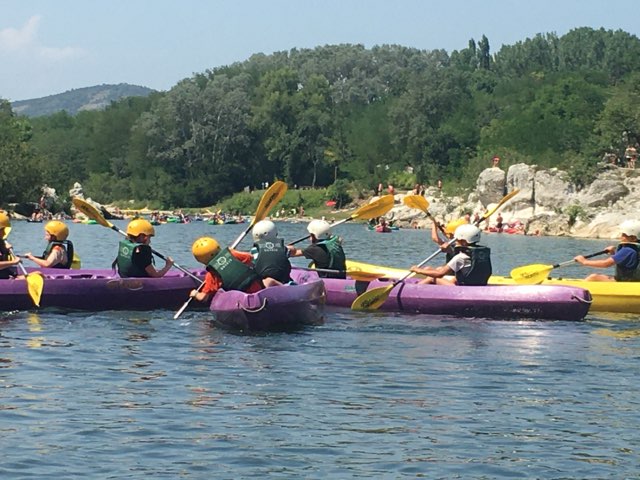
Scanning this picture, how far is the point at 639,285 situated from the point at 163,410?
9.10 meters

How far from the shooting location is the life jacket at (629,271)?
704 inches

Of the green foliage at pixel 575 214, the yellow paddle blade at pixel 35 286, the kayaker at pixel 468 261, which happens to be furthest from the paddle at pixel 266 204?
the green foliage at pixel 575 214

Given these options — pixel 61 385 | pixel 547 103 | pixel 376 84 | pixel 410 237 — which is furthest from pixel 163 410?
pixel 376 84

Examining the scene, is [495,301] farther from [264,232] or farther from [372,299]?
[264,232]

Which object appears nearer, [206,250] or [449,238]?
[206,250]

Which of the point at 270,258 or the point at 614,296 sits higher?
the point at 270,258

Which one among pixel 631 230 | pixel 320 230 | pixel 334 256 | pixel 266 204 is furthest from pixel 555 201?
pixel 320 230

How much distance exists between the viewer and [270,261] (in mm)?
15562

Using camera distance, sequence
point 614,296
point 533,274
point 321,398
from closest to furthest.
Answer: point 321,398 → point 614,296 → point 533,274

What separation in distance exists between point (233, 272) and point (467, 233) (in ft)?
11.8

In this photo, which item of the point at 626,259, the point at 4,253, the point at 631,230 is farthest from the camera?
the point at 631,230

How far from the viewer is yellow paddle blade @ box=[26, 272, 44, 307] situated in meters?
16.3

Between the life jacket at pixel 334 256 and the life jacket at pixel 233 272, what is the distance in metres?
3.13

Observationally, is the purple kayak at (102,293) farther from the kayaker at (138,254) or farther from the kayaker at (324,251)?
the kayaker at (324,251)
